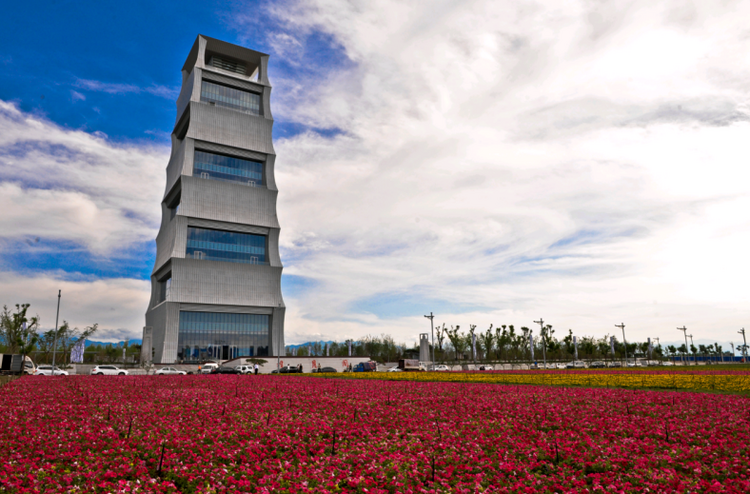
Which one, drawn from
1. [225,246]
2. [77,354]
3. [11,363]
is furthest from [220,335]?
[11,363]

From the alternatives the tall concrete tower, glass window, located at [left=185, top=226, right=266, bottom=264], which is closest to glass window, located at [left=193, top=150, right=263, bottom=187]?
the tall concrete tower

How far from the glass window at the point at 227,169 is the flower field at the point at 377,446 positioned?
76294 mm

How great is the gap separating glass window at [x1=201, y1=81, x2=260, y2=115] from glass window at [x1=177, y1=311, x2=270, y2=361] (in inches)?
1571

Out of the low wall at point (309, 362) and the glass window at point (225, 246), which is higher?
the glass window at point (225, 246)

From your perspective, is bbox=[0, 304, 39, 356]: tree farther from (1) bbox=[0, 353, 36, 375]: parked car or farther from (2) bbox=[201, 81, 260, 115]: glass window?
(2) bbox=[201, 81, 260, 115]: glass window

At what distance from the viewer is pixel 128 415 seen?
14195 mm

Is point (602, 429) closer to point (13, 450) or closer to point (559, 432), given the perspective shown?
point (559, 432)

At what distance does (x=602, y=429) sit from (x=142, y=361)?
69.3 metres

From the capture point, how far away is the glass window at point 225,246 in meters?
84.9

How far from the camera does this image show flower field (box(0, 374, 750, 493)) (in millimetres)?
8320

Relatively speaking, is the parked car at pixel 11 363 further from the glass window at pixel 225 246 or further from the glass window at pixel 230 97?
the glass window at pixel 230 97

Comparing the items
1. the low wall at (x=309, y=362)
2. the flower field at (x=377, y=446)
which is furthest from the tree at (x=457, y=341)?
the flower field at (x=377, y=446)

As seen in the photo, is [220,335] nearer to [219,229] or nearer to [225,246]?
[225,246]

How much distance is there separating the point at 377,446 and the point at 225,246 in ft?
266
